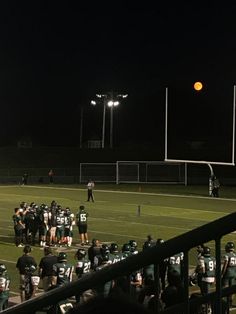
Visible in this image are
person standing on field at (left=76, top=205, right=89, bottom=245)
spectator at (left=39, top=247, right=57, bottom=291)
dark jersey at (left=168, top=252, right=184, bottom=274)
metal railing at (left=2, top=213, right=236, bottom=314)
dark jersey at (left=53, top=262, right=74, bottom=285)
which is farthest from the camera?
person standing on field at (left=76, top=205, right=89, bottom=245)

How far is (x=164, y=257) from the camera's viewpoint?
2098 millimetres

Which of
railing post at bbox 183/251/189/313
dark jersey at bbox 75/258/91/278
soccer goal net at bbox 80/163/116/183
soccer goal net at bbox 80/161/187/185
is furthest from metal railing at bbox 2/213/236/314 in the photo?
soccer goal net at bbox 80/163/116/183

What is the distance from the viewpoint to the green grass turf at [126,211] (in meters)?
21.4

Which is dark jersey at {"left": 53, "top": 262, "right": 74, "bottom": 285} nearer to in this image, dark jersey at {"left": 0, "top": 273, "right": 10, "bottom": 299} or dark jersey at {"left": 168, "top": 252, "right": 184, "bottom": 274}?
dark jersey at {"left": 0, "top": 273, "right": 10, "bottom": 299}

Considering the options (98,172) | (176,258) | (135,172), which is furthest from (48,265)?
(98,172)

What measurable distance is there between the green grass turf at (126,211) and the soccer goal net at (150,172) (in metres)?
5.84

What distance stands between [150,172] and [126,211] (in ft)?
84.5

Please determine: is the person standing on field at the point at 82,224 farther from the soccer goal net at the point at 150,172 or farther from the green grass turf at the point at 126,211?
the soccer goal net at the point at 150,172

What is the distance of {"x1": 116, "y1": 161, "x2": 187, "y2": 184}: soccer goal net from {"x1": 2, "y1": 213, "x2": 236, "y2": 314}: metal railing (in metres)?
51.1

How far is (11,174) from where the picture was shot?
56562 mm

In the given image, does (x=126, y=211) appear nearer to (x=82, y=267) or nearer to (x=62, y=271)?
(x=82, y=267)

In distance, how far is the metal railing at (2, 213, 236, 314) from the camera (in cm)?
206

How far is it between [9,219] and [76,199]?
9.94 m

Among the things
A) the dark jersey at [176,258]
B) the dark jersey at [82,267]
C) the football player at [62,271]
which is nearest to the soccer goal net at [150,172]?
the dark jersey at [82,267]
